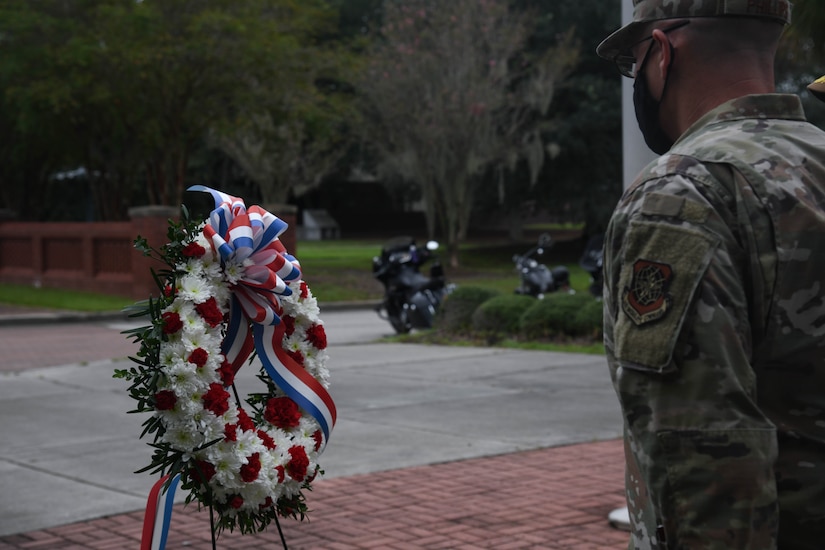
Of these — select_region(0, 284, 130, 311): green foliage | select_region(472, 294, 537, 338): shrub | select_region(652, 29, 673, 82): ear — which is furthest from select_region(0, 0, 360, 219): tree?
select_region(652, 29, 673, 82): ear

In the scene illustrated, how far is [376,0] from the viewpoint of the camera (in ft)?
151

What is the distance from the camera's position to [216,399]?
3385 millimetres

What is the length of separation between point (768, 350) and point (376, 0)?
45556 mm

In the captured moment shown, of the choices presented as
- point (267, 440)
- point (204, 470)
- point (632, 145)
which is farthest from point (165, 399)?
point (632, 145)

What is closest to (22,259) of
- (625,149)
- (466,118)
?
(466,118)

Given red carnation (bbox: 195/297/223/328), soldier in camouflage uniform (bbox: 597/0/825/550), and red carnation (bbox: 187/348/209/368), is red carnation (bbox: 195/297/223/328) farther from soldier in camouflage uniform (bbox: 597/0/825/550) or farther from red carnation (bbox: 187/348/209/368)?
soldier in camouflage uniform (bbox: 597/0/825/550)

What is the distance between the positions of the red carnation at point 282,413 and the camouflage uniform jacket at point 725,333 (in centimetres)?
182

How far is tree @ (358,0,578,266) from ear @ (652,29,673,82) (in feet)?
91.7

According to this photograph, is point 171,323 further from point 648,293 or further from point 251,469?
point 648,293

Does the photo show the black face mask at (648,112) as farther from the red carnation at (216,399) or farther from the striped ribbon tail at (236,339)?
the striped ribbon tail at (236,339)

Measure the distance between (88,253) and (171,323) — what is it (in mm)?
23076

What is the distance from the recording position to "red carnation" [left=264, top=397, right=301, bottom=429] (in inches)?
146

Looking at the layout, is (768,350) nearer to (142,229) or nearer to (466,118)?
(142,229)

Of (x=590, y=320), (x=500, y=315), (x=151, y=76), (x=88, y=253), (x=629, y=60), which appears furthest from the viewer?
(x=88, y=253)
